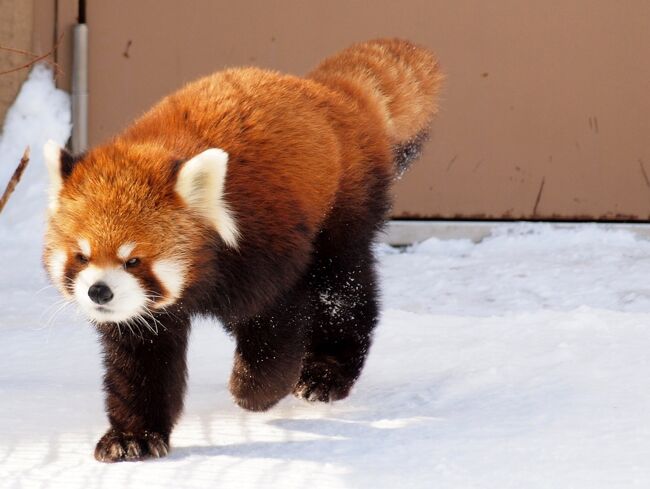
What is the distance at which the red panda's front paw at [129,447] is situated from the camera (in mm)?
3424

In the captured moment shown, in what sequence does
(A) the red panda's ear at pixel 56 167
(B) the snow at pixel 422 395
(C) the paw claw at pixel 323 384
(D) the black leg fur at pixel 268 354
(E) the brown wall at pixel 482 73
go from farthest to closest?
(E) the brown wall at pixel 482 73 → (C) the paw claw at pixel 323 384 → (D) the black leg fur at pixel 268 354 → (A) the red panda's ear at pixel 56 167 → (B) the snow at pixel 422 395

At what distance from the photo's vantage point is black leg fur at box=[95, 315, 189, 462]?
349cm

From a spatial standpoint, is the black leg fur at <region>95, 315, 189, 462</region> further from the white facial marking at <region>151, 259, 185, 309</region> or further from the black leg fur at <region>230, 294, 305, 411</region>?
the black leg fur at <region>230, 294, 305, 411</region>

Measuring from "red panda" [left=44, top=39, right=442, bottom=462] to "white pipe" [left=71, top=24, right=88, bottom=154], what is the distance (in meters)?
2.38

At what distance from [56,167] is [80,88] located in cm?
318

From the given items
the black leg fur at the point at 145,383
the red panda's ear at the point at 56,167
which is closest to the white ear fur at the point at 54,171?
the red panda's ear at the point at 56,167

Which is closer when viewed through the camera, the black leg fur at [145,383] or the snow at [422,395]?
the snow at [422,395]

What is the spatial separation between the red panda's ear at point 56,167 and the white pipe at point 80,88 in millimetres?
3036

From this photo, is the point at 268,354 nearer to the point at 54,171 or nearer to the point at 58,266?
the point at 58,266

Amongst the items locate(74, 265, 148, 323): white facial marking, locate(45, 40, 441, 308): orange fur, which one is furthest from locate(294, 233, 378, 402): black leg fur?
locate(74, 265, 148, 323): white facial marking

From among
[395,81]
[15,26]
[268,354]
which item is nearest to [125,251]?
[268,354]

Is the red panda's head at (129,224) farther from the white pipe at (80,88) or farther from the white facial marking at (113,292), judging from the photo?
the white pipe at (80,88)

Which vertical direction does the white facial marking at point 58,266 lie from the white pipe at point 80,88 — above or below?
above

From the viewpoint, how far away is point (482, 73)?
659cm
